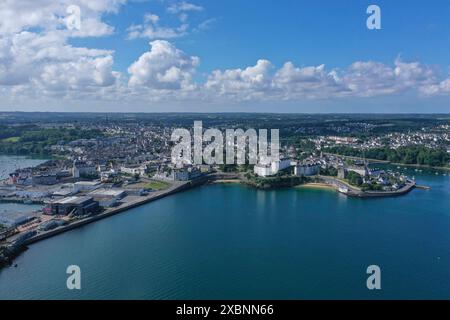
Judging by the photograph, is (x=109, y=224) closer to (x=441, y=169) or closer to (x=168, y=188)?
(x=168, y=188)

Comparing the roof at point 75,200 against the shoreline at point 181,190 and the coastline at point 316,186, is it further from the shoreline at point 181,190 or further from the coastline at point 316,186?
the coastline at point 316,186

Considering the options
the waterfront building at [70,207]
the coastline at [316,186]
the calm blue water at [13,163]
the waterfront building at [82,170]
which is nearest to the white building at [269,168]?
the coastline at [316,186]

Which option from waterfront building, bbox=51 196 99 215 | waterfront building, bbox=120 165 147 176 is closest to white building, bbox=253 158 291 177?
waterfront building, bbox=120 165 147 176

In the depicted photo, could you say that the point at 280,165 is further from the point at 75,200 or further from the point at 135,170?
the point at 75,200

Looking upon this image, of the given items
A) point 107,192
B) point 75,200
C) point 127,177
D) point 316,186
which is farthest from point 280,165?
point 75,200

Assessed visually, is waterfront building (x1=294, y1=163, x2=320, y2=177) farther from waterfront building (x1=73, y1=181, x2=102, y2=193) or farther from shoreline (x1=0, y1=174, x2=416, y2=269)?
waterfront building (x1=73, y1=181, x2=102, y2=193)

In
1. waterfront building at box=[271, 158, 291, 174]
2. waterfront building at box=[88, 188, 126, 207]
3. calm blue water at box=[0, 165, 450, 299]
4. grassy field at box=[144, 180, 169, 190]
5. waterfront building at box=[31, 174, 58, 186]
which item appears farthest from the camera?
waterfront building at box=[271, 158, 291, 174]

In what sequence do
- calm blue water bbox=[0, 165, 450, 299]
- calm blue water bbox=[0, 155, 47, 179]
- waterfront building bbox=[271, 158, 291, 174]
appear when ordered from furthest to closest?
calm blue water bbox=[0, 155, 47, 179]
waterfront building bbox=[271, 158, 291, 174]
calm blue water bbox=[0, 165, 450, 299]
